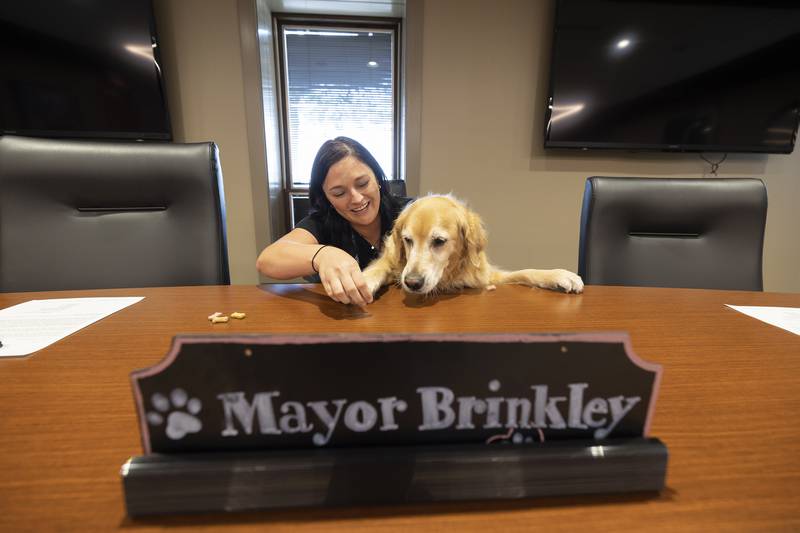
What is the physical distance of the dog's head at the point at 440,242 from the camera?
0.93 meters

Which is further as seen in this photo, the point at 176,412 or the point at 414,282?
the point at 414,282

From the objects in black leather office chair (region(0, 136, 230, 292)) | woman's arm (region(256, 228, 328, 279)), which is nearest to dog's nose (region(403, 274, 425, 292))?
woman's arm (region(256, 228, 328, 279))

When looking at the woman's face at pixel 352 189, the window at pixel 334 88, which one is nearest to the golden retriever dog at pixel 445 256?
the woman's face at pixel 352 189

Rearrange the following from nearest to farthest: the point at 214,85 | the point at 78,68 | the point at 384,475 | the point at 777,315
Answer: the point at 384,475
the point at 777,315
the point at 78,68
the point at 214,85

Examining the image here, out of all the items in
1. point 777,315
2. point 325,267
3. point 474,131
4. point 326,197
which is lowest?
point 777,315

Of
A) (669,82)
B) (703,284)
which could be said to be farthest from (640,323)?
(669,82)

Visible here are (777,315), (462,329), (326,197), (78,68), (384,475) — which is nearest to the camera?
(384,475)

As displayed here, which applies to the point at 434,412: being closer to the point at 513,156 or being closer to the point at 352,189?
the point at 352,189

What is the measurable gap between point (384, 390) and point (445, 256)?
0.69 meters

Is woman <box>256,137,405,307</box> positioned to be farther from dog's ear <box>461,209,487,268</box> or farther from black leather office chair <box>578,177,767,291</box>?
black leather office chair <box>578,177,767,291</box>

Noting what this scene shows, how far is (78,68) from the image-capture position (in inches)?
81.7

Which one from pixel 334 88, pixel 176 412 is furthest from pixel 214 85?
pixel 176 412

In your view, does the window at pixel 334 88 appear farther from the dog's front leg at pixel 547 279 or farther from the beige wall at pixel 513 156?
the dog's front leg at pixel 547 279

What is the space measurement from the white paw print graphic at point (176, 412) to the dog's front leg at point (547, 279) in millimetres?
835
